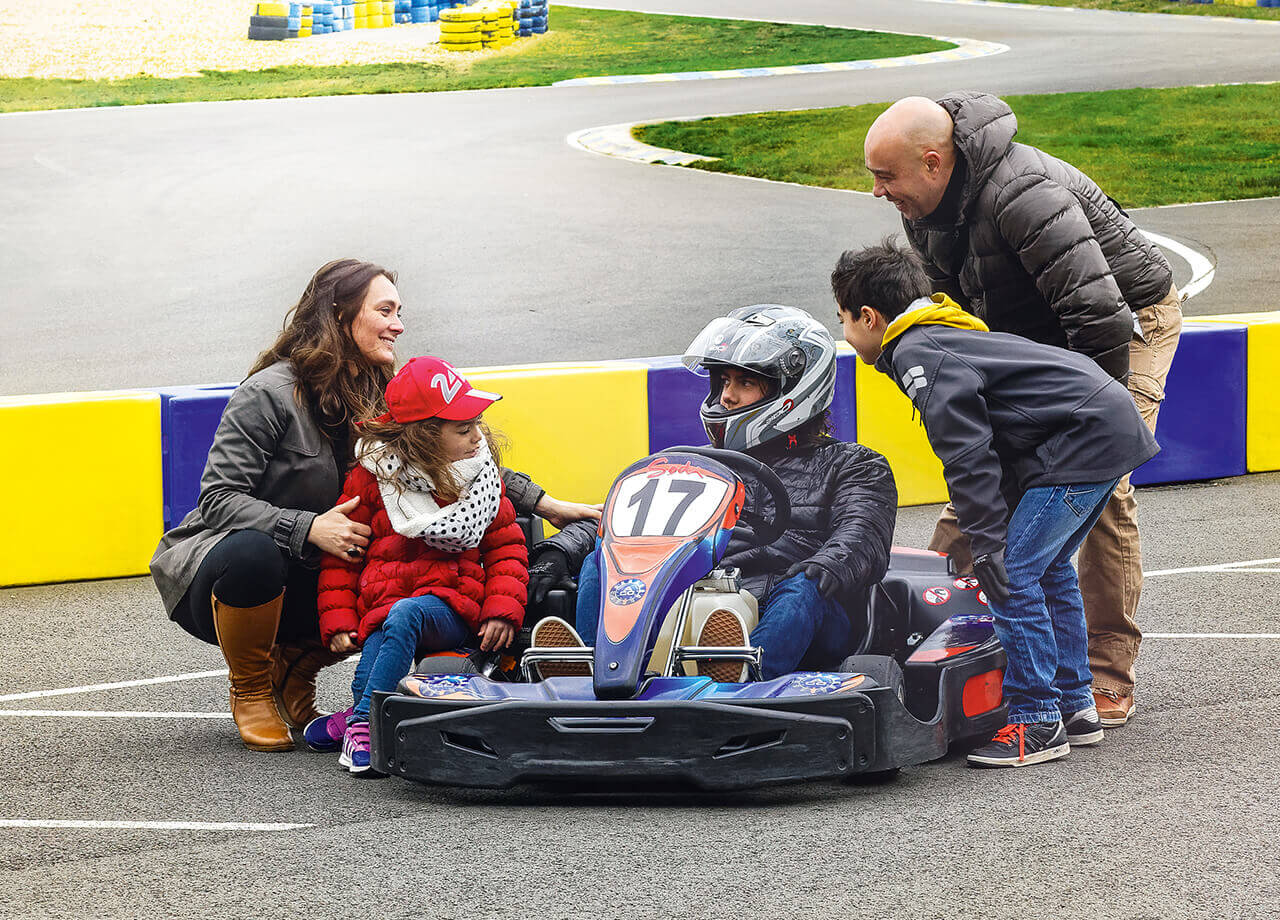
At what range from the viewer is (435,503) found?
4707 mm

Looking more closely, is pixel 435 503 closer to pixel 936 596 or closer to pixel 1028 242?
pixel 936 596

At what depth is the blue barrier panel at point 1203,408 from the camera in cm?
805

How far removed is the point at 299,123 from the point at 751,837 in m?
20.5

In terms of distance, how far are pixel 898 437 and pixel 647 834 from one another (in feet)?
13.4

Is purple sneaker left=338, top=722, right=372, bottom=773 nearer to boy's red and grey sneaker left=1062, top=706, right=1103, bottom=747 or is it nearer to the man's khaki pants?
boy's red and grey sneaker left=1062, top=706, right=1103, bottom=747

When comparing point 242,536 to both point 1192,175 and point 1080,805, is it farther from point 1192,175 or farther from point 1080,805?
point 1192,175

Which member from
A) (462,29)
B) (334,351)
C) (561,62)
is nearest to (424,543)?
(334,351)

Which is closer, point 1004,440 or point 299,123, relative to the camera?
point 1004,440

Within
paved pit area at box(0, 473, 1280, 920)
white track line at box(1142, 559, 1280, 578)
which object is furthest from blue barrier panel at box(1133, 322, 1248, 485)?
paved pit area at box(0, 473, 1280, 920)

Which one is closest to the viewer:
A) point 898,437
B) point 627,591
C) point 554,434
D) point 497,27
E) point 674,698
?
point 674,698

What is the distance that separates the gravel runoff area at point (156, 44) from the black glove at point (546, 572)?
60.2ft

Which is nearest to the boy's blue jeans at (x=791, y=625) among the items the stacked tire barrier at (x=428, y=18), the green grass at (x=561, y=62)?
the green grass at (x=561, y=62)

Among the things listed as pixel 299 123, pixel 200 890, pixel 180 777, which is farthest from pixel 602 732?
pixel 299 123

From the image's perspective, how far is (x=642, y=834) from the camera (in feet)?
13.4
